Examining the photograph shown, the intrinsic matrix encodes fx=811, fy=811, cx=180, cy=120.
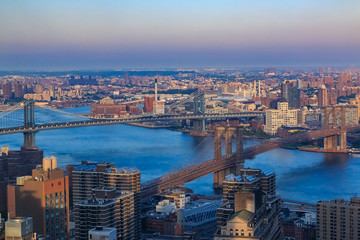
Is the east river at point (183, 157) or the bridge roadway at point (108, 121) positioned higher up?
the bridge roadway at point (108, 121)

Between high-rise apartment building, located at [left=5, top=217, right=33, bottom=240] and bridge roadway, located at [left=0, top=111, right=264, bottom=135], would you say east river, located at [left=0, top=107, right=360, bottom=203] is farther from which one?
high-rise apartment building, located at [left=5, top=217, right=33, bottom=240]

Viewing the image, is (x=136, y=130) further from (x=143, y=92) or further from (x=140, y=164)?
(x=143, y=92)

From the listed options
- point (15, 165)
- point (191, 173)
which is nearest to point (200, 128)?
point (191, 173)

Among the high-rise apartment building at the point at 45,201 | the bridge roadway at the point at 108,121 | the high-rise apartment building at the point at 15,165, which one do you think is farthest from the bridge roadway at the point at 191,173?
the bridge roadway at the point at 108,121

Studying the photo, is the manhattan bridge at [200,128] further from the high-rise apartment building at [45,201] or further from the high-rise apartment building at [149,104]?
the high-rise apartment building at [45,201]

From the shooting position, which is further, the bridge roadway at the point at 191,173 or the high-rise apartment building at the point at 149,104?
the high-rise apartment building at the point at 149,104

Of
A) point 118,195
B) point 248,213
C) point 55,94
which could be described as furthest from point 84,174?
point 55,94
